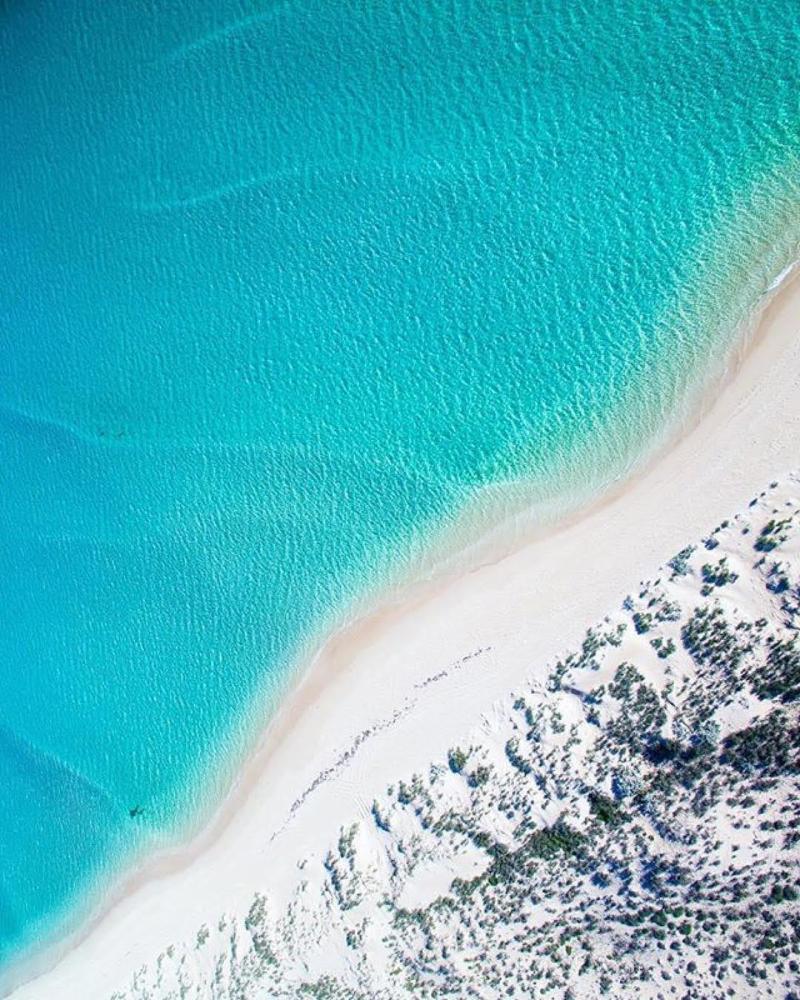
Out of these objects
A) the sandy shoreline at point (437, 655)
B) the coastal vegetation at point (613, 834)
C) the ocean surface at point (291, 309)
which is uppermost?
the ocean surface at point (291, 309)

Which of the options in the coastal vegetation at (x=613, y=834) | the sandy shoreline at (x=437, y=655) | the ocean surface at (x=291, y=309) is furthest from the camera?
the ocean surface at (x=291, y=309)

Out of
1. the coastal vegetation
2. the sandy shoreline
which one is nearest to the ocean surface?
the sandy shoreline

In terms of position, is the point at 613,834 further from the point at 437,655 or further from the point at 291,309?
the point at 291,309

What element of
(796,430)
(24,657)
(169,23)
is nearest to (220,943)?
(24,657)

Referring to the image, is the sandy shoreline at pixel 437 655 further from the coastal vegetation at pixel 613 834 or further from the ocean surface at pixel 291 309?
the ocean surface at pixel 291 309

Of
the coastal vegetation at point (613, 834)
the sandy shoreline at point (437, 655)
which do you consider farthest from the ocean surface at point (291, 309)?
the coastal vegetation at point (613, 834)

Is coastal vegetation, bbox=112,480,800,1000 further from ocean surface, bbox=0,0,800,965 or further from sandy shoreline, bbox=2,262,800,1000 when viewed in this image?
ocean surface, bbox=0,0,800,965
